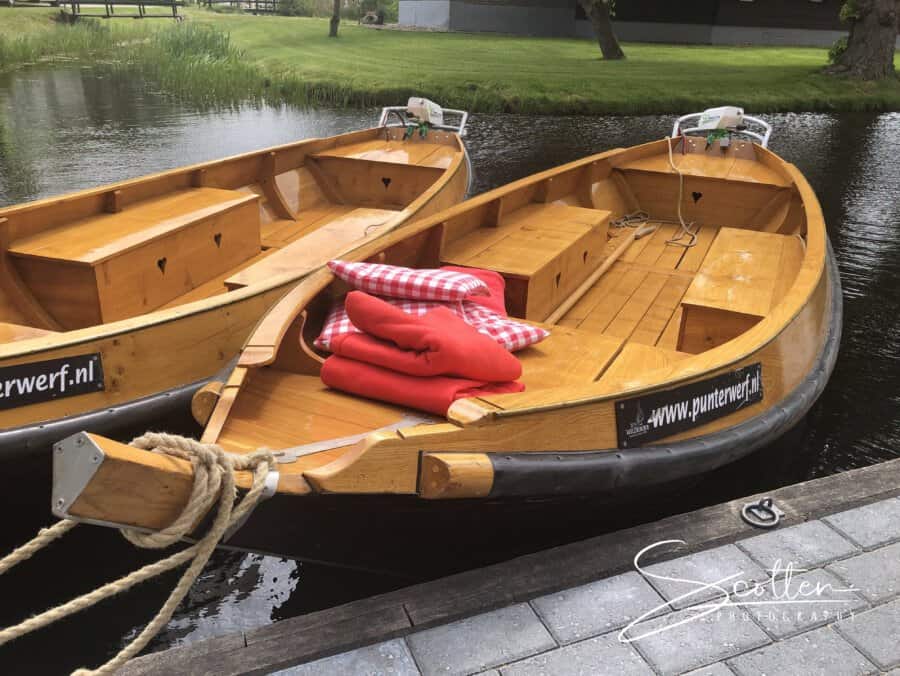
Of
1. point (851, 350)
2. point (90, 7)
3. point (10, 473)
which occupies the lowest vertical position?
point (851, 350)

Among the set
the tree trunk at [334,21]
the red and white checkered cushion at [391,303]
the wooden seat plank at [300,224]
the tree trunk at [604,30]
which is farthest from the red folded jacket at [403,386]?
the tree trunk at [604,30]

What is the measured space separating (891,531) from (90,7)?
23241 millimetres

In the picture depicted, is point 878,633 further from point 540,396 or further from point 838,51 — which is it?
point 838,51

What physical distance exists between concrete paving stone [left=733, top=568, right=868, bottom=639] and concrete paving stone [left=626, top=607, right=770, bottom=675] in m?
0.08

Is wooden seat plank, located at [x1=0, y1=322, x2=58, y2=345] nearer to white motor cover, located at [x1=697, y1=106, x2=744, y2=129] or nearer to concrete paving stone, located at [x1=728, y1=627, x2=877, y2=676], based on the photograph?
concrete paving stone, located at [x1=728, y1=627, x2=877, y2=676]

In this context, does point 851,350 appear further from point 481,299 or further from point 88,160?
point 88,160

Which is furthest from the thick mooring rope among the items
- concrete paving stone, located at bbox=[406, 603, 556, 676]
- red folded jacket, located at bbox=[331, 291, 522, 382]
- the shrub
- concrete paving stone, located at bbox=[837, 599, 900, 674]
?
the shrub

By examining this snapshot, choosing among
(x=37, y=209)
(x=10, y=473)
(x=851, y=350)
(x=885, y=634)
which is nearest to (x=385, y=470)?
(x=885, y=634)

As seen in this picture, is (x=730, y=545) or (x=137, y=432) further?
(x=137, y=432)

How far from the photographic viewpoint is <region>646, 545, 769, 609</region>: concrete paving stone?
10.4 feet

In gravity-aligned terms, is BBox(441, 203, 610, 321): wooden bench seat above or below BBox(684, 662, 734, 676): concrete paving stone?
above

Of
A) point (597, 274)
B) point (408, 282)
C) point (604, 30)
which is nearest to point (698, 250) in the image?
point (597, 274)

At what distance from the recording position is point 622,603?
3.12 m

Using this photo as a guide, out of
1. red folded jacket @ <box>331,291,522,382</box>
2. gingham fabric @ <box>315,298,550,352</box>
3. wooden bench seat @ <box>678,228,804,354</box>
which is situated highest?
red folded jacket @ <box>331,291,522,382</box>
